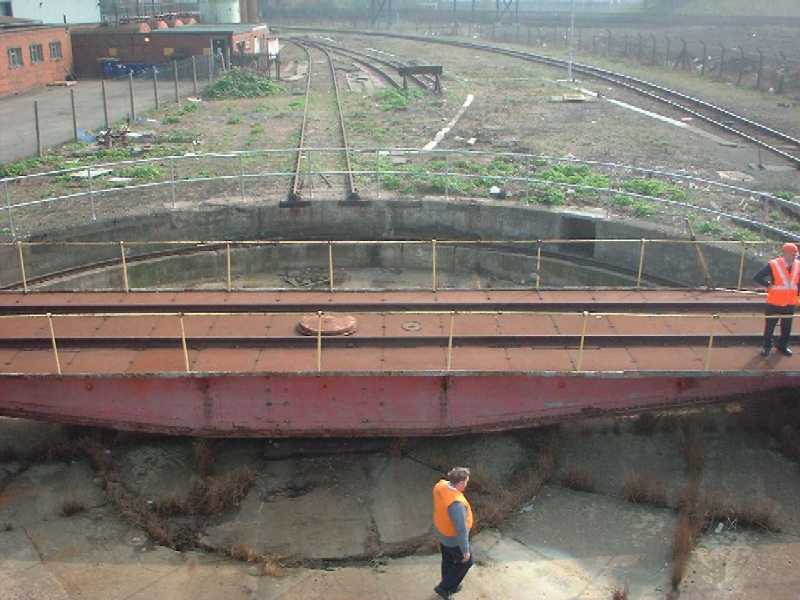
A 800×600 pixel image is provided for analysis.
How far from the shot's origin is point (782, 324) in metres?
9.26

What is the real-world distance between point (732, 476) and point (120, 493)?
6.87 metres

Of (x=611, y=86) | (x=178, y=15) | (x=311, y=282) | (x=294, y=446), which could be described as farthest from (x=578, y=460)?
(x=178, y=15)

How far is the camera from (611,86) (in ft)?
111

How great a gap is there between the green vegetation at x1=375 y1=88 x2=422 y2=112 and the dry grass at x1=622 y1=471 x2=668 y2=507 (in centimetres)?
2093

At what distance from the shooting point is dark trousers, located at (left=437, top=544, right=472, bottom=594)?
22.5 ft

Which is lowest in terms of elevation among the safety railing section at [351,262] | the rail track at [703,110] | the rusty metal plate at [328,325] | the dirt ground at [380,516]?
the dirt ground at [380,516]

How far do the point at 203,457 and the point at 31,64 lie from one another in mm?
30220

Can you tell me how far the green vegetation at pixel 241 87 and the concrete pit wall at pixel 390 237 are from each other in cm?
1593

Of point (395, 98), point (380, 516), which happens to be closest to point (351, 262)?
point (380, 516)

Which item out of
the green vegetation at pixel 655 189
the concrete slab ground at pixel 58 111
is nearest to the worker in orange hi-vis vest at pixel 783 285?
the green vegetation at pixel 655 189

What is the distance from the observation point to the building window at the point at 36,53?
34.1 m

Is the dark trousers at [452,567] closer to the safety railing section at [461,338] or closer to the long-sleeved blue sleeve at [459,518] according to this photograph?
the long-sleeved blue sleeve at [459,518]

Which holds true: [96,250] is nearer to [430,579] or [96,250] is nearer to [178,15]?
[430,579]

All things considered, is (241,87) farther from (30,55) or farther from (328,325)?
(328,325)
